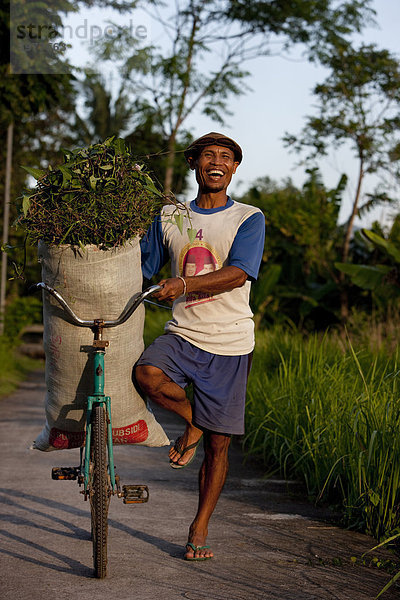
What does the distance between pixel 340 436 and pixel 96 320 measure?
2392mm

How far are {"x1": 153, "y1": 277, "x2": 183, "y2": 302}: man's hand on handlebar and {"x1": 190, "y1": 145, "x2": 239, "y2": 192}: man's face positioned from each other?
0.81 m

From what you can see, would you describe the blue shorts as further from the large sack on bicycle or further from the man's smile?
the man's smile

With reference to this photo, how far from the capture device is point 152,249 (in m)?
5.08

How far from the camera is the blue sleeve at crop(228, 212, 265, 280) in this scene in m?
4.78

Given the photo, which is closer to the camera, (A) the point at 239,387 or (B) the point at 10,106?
(A) the point at 239,387

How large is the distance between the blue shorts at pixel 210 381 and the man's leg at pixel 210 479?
102 millimetres

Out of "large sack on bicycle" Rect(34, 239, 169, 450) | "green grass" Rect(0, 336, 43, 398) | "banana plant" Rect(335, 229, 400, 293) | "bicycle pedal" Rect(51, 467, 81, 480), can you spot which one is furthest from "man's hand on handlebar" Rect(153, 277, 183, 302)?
"banana plant" Rect(335, 229, 400, 293)

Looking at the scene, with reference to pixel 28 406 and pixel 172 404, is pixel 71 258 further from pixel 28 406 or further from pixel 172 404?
pixel 28 406

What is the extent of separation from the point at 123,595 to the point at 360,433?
220 centimetres

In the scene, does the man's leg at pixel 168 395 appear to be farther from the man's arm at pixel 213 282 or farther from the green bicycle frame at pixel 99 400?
the man's arm at pixel 213 282

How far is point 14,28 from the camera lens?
12.3 m

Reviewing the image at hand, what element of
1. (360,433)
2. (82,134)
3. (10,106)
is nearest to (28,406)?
(10,106)

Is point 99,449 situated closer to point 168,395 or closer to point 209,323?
point 168,395

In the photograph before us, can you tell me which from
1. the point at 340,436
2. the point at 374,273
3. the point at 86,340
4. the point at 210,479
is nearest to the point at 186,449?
the point at 210,479
